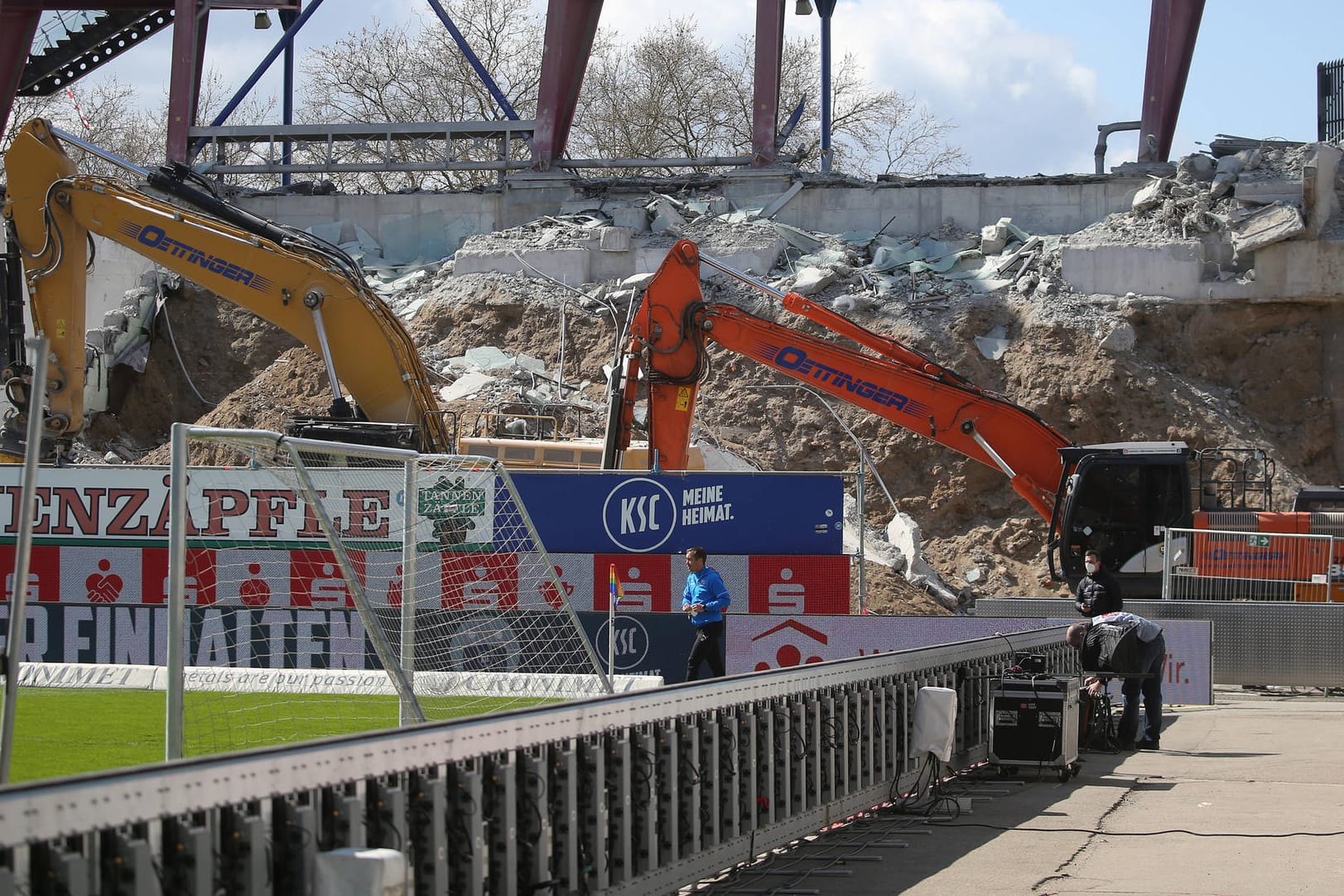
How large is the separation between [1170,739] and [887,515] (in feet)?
52.2

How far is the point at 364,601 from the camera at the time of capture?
A: 9.78 metres

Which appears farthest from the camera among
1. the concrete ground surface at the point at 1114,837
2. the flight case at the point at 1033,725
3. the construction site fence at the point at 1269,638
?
the construction site fence at the point at 1269,638

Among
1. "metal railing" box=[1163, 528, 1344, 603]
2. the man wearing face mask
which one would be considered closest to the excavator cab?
"metal railing" box=[1163, 528, 1344, 603]

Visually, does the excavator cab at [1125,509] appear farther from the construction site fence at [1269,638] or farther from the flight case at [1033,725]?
the flight case at [1033,725]

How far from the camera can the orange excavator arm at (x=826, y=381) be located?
73.6 ft

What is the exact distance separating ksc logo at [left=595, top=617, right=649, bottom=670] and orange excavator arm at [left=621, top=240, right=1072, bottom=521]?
4.88 meters

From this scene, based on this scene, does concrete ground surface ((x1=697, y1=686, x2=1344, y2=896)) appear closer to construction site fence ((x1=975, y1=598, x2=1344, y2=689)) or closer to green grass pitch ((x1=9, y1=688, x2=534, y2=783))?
green grass pitch ((x1=9, y1=688, x2=534, y2=783))

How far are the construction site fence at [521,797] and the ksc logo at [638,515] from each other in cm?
930

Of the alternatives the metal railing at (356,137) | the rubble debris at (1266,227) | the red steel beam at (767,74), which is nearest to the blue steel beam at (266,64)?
the metal railing at (356,137)

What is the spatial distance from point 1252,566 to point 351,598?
1220cm

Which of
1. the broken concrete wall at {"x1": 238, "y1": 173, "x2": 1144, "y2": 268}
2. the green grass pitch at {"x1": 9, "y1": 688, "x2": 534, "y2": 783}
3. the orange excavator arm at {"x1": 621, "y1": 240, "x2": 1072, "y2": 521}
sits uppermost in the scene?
the broken concrete wall at {"x1": 238, "y1": 173, "x2": 1144, "y2": 268}

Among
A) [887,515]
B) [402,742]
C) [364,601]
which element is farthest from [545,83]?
[402,742]

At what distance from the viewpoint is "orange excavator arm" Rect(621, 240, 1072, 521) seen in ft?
73.6

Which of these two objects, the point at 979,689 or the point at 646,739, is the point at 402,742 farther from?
the point at 979,689
